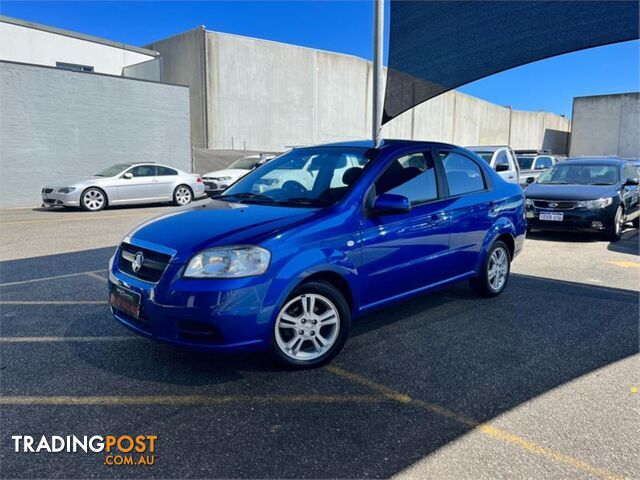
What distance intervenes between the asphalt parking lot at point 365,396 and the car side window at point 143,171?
10342 mm

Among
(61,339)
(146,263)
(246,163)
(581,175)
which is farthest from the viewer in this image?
(246,163)

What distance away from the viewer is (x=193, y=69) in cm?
2478

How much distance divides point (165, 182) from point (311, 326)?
43.5ft

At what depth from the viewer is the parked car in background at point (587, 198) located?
9.23m

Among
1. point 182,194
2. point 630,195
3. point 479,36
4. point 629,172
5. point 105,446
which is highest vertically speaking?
point 479,36

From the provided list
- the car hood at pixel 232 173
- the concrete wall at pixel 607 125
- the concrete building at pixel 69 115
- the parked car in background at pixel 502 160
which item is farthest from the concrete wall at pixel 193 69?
the concrete wall at pixel 607 125

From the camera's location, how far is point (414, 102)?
9.23 meters

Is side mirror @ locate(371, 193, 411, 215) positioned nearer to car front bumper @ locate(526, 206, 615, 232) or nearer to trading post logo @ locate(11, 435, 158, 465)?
trading post logo @ locate(11, 435, 158, 465)

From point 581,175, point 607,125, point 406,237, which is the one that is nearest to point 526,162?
point 581,175

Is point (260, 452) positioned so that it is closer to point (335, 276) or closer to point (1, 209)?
point (335, 276)

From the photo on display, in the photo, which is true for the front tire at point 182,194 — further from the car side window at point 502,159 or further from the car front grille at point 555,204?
the car front grille at point 555,204

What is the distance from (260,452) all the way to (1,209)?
1676cm

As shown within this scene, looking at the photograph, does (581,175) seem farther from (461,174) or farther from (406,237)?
(406,237)

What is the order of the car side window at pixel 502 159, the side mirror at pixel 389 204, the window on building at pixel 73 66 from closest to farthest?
the side mirror at pixel 389 204 < the car side window at pixel 502 159 < the window on building at pixel 73 66
